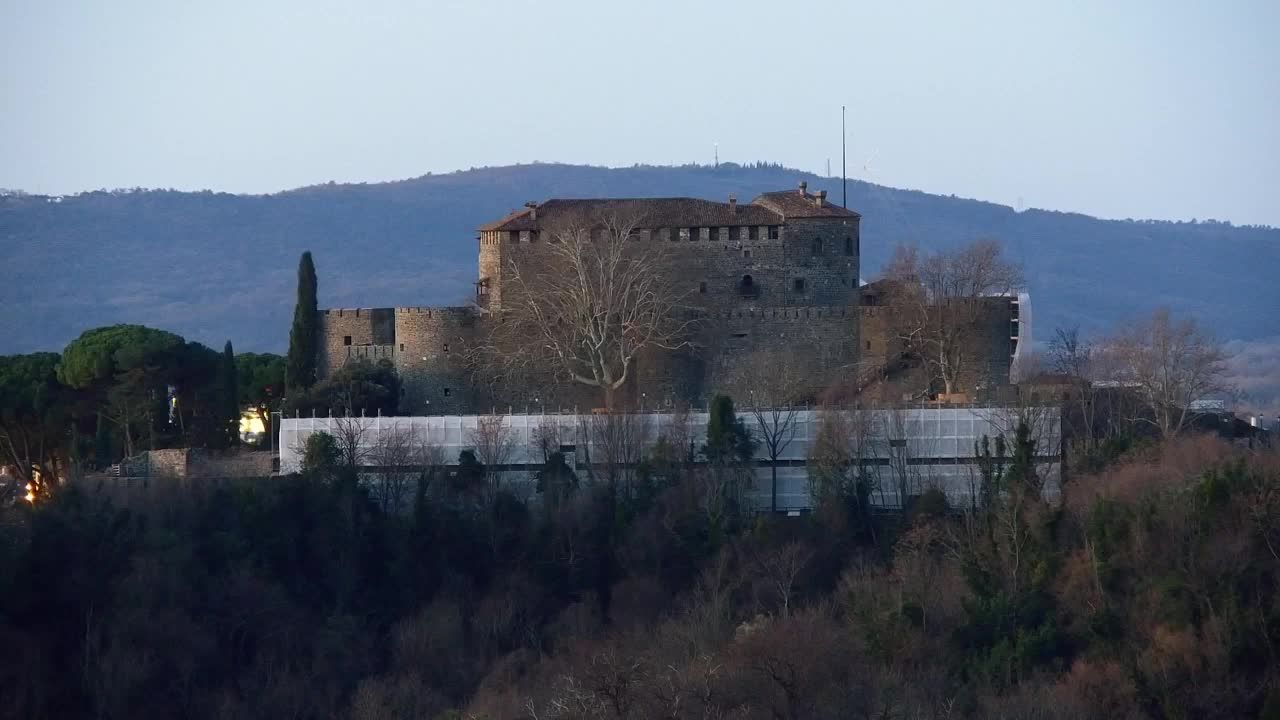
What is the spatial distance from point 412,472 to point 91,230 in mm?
106530

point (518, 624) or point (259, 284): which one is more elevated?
point (259, 284)

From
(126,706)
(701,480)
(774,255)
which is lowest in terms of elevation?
(126,706)

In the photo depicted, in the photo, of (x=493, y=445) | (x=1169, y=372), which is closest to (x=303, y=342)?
(x=493, y=445)

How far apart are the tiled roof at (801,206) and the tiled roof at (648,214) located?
25cm

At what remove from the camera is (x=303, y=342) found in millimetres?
52906

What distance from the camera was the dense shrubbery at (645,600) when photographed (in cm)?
3975

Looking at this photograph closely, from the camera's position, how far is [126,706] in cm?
4188

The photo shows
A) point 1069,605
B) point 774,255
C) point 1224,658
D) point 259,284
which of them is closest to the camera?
point 1224,658

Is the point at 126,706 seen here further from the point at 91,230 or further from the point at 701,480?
the point at 91,230

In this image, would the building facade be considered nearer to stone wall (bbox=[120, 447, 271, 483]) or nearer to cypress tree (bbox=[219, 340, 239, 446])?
cypress tree (bbox=[219, 340, 239, 446])

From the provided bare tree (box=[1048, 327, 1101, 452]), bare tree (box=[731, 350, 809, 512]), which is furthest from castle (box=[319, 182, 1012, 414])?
bare tree (box=[1048, 327, 1101, 452])

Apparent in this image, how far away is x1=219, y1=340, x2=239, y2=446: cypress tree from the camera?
52.0 m

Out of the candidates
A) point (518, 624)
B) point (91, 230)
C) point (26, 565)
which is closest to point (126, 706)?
point (26, 565)

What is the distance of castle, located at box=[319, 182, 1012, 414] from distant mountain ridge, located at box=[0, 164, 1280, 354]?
2913 inches
